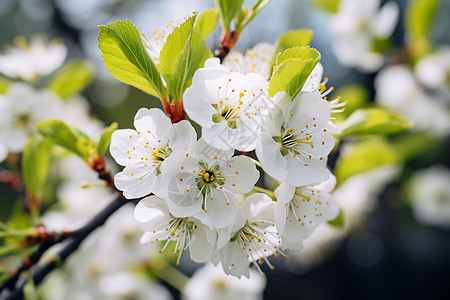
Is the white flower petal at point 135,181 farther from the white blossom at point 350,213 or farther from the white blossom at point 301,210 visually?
the white blossom at point 350,213

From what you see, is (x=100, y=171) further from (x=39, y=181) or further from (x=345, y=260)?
(x=345, y=260)

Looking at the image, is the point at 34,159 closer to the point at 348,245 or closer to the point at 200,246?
the point at 200,246

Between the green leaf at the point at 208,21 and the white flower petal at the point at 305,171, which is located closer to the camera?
the white flower petal at the point at 305,171

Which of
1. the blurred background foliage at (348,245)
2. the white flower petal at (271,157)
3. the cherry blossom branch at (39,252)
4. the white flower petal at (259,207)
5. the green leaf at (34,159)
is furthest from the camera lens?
the blurred background foliage at (348,245)

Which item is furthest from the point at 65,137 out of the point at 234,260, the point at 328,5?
the point at 328,5

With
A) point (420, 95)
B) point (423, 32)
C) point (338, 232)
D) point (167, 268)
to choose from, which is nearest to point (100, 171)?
point (167, 268)

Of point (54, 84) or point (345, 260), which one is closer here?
point (54, 84)

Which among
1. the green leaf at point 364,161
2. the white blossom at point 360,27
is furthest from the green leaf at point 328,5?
the green leaf at point 364,161
